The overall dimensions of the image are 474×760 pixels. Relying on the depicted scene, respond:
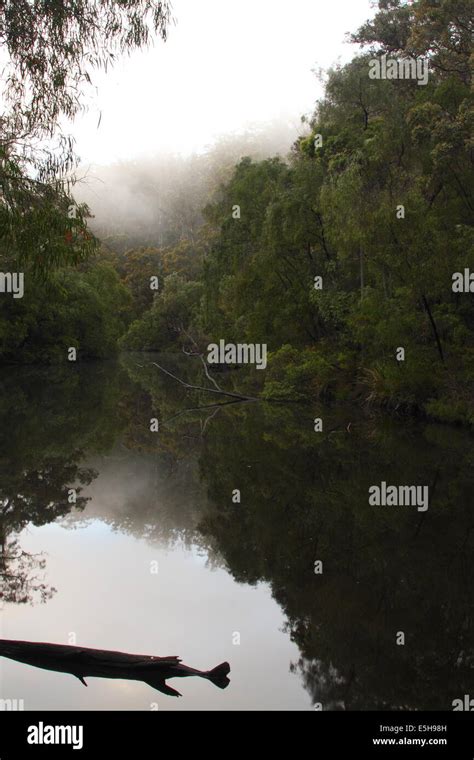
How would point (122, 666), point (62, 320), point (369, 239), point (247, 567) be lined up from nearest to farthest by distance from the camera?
point (122, 666) < point (247, 567) < point (369, 239) < point (62, 320)

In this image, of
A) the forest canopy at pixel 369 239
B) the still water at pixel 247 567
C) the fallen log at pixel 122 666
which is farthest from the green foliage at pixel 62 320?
the fallen log at pixel 122 666

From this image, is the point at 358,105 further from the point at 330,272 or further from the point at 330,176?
the point at 330,272

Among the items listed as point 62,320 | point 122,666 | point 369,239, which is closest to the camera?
point 122,666

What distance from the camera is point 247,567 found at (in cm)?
852

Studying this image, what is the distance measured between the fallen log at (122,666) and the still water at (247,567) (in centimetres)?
9

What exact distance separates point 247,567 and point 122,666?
10.1 ft

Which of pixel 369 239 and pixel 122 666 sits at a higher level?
pixel 369 239

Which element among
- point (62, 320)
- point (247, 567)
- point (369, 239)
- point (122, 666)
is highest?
point (62, 320)

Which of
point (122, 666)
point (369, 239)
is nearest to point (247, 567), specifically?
point (122, 666)

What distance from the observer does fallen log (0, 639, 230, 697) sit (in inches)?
218

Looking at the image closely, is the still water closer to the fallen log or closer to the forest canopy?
the fallen log

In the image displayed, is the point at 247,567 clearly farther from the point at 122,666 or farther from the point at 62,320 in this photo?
the point at 62,320

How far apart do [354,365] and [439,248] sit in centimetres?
696
